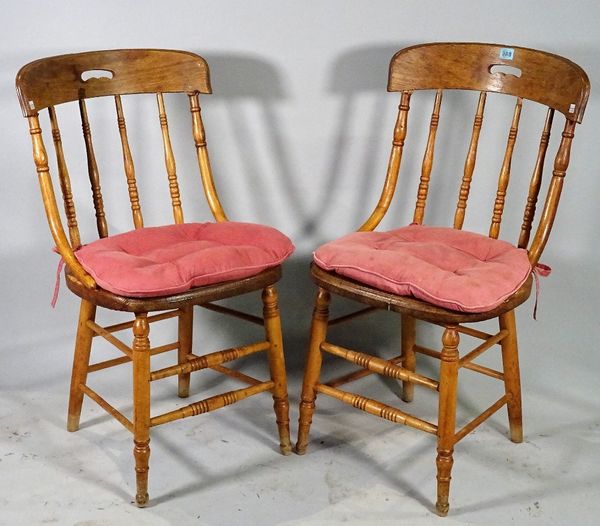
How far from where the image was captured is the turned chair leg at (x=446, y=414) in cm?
186

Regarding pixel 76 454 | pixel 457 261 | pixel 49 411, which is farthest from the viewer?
pixel 49 411

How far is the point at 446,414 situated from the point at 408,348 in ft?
1.59

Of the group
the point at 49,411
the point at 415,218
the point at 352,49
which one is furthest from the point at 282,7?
the point at 49,411

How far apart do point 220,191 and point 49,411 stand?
75 cm

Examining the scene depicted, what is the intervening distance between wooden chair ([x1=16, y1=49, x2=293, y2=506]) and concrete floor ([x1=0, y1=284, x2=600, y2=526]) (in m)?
0.09

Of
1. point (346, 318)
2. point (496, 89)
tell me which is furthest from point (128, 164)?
point (496, 89)

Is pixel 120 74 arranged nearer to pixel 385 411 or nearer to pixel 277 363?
pixel 277 363

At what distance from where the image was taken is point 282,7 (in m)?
2.41

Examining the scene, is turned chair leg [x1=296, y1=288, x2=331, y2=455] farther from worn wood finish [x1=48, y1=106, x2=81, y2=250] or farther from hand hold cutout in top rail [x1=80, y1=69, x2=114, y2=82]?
hand hold cutout in top rail [x1=80, y1=69, x2=114, y2=82]

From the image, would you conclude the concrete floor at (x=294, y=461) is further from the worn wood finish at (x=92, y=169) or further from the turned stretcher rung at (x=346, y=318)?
the worn wood finish at (x=92, y=169)

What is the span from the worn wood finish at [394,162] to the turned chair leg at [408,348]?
26 centimetres

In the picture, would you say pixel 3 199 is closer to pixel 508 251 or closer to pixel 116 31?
pixel 116 31

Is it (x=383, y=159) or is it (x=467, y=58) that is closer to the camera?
(x=467, y=58)

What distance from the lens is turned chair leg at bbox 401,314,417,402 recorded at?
2340mm
